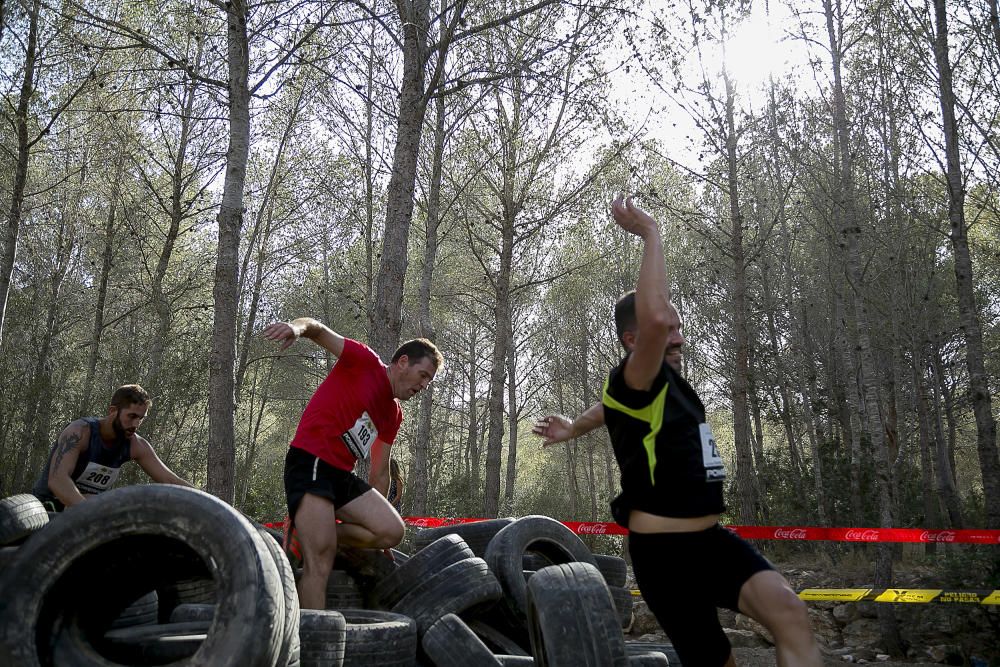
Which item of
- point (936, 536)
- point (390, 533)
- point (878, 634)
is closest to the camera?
point (390, 533)

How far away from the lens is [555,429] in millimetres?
3424

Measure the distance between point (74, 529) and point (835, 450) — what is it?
17.6 metres

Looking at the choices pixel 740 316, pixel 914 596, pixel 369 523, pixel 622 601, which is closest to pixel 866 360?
pixel 740 316

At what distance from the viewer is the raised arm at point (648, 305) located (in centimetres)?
254

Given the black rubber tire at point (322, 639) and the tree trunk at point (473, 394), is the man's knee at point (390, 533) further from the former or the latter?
the tree trunk at point (473, 394)

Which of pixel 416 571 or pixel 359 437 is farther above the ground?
pixel 359 437

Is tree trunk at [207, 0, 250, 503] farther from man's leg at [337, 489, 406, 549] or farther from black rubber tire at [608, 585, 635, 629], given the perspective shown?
black rubber tire at [608, 585, 635, 629]

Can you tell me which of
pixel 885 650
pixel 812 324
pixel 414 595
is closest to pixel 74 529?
pixel 414 595

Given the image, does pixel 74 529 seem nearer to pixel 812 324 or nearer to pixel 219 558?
pixel 219 558

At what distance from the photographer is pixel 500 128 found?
15.7 m

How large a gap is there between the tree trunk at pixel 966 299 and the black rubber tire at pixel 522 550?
5.82 metres

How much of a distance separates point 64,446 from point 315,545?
8.50 ft

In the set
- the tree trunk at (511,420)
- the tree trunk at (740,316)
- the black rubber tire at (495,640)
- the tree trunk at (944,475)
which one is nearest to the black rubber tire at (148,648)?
the black rubber tire at (495,640)

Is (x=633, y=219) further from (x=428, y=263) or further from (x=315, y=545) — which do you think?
(x=428, y=263)
